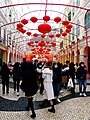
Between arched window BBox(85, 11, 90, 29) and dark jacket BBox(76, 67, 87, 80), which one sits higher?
arched window BBox(85, 11, 90, 29)

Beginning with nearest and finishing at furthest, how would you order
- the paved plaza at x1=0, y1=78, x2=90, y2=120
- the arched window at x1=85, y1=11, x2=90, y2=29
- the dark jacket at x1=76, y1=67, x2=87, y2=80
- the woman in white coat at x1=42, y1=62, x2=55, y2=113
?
1. the paved plaza at x1=0, y1=78, x2=90, y2=120
2. the woman in white coat at x1=42, y1=62, x2=55, y2=113
3. the dark jacket at x1=76, y1=67, x2=87, y2=80
4. the arched window at x1=85, y1=11, x2=90, y2=29

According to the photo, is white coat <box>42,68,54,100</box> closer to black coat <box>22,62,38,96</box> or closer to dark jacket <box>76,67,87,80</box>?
black coat <box>22,62,38,96</box>

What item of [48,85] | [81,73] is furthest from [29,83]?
[81,73]

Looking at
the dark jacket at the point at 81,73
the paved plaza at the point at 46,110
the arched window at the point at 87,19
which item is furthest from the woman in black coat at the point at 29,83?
the arched window at the point at 87,19

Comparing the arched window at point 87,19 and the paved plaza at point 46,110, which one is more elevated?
the arched window at point 87,19

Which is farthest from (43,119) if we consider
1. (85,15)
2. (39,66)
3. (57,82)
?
(85,15)

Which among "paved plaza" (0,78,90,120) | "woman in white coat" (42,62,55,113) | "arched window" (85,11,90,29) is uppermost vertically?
"arched window" (85,11,90,29)

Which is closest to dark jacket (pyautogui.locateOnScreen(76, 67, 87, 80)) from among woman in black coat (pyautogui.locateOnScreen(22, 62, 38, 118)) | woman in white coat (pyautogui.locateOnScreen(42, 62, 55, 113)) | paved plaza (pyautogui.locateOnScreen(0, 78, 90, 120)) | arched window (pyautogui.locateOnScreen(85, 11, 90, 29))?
paved plaza (pyautogui.locateOnScreen(0, 78, 90, 120))

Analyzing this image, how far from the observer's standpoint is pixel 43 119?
6.80m

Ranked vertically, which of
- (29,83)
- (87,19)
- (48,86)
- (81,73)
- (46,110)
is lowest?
(46,110)

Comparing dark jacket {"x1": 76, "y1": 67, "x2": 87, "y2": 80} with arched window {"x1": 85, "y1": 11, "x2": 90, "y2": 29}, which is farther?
arched window {"x1": 85, "y1": 11, "x2": 90, "y2": 29}

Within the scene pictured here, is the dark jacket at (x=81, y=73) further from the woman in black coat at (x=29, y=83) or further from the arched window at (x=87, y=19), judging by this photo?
the arched window at (x=87, y=19)

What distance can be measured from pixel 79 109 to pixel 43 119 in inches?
70.4

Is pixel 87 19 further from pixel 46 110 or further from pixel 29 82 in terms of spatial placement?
pixel 29 82
